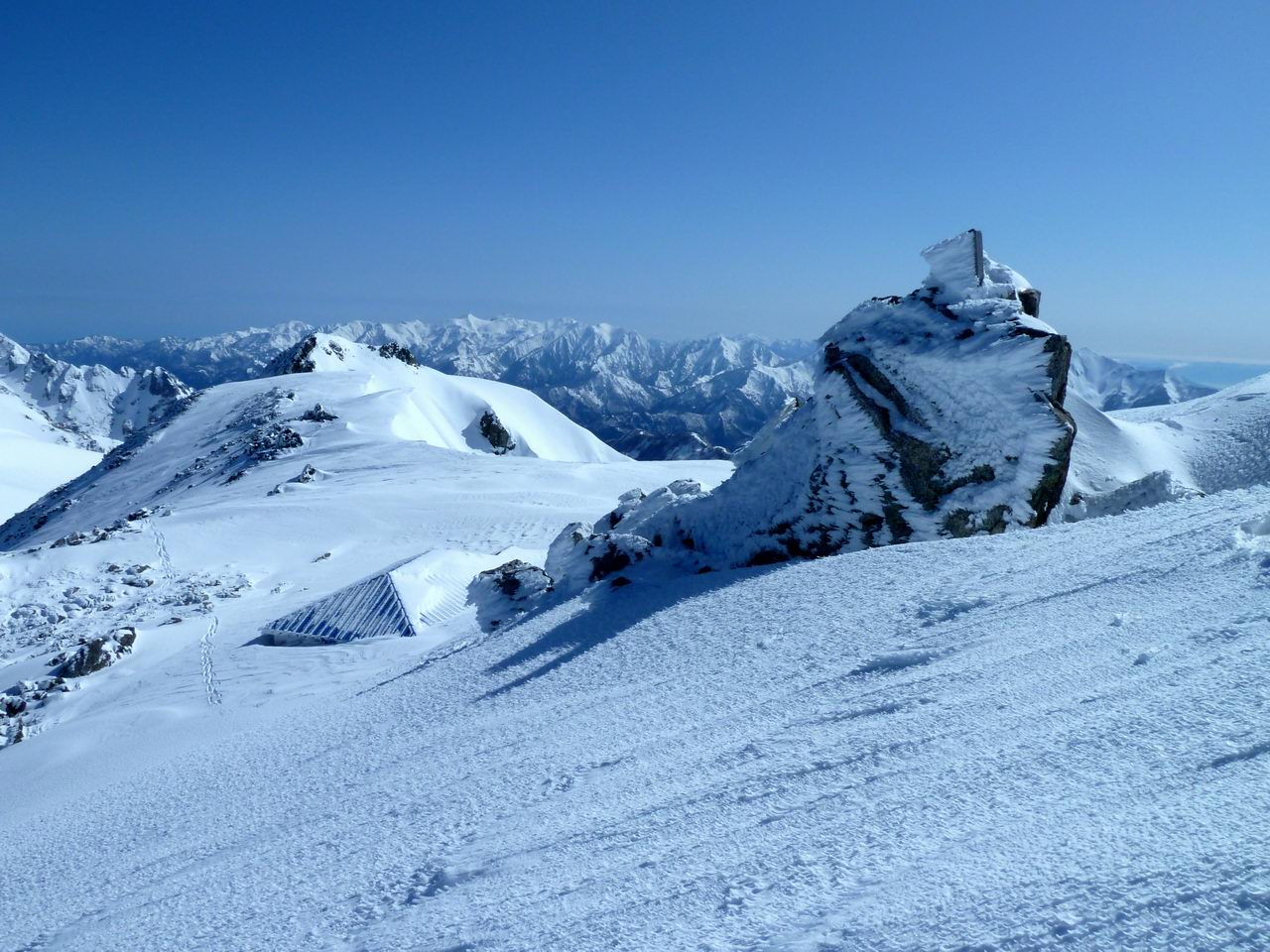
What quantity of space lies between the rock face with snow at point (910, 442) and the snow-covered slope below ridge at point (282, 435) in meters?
29.0

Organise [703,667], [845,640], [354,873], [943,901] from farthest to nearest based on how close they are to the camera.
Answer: [703,667], [845,640], [354,873], [943,901]

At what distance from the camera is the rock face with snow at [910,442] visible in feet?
28.9

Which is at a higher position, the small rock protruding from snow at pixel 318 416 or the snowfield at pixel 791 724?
the small rock protruding from snow at pixel 318 416

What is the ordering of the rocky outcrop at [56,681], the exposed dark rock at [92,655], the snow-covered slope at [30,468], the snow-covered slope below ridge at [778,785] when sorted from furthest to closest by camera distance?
the snow-covered slope at [30,468] → the exposed dark rock at [92,655] → the rocky outcrop at [56,681] → the snow-covered slope below ridge at [778,785]

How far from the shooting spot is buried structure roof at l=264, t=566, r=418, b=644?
15.4m

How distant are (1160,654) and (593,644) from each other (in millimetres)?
5073

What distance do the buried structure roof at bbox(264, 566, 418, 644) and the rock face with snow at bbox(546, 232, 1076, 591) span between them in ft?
22.0

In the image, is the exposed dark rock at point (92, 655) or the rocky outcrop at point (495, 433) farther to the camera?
the rocky outcrop at point (495, 433)

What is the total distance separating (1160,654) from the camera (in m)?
4.05

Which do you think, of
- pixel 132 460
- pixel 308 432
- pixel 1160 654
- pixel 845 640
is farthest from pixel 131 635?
pixel 132 460

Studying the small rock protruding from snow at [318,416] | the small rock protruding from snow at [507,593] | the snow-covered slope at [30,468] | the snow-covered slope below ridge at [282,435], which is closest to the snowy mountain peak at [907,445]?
the small rock protruding from snow at [507,593]

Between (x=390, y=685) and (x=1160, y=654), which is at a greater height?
(x=1160, y=654)

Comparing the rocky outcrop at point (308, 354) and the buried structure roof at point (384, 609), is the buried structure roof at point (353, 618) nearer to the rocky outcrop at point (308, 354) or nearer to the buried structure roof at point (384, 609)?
the buried structure roof at point (384, 609)

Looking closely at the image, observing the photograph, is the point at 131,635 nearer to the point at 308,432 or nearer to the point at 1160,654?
the point at 1160,654
